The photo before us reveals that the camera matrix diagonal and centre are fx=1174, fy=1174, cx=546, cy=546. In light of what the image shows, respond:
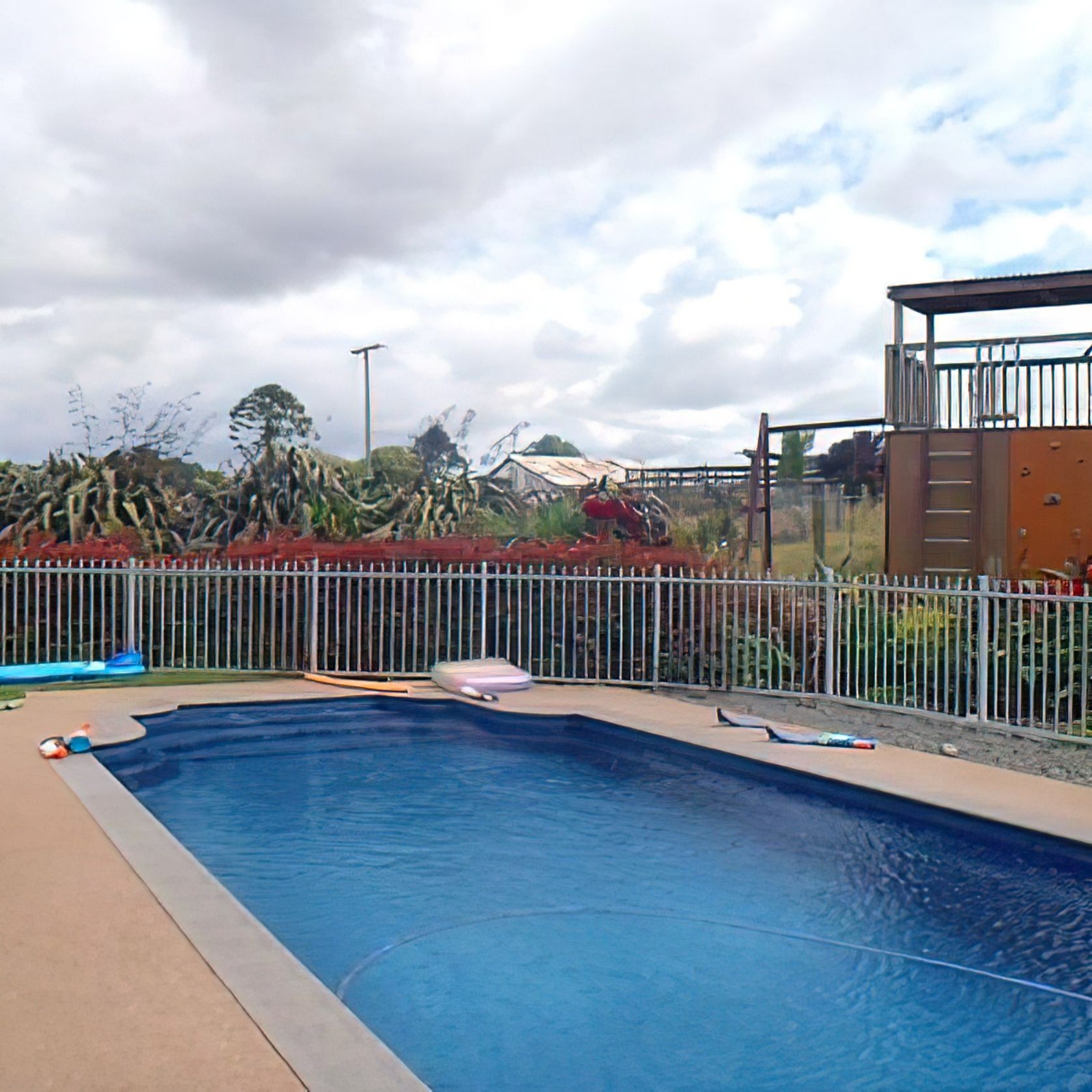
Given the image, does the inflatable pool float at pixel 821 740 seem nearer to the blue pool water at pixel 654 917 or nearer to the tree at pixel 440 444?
the blue pool water at pixel 654 917

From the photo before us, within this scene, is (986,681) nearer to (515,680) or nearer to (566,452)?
(515,680)

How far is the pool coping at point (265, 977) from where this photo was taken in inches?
138

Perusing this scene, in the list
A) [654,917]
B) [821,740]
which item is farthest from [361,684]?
[654,917]

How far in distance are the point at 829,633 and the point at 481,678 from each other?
11.2 feet

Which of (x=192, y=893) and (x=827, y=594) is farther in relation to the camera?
(x=827, y=594)

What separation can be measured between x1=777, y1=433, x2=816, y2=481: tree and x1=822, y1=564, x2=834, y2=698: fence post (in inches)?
269

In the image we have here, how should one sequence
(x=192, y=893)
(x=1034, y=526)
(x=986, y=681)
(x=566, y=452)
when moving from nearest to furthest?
(x=192, y=893), (x=986, y=681), (x=1034, y=526), (x=566, y=452)

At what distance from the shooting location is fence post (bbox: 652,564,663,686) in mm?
11938

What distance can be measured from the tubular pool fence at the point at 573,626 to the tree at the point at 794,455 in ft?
14.6

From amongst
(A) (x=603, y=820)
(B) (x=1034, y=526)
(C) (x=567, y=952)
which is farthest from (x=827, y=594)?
(C) (x=567, y=952)

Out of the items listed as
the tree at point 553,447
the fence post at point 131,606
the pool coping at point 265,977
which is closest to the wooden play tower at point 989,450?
the fence post at point 131,606

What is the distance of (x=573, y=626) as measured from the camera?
501 inches

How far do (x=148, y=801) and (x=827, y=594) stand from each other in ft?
20.7

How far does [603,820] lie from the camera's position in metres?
7.65
